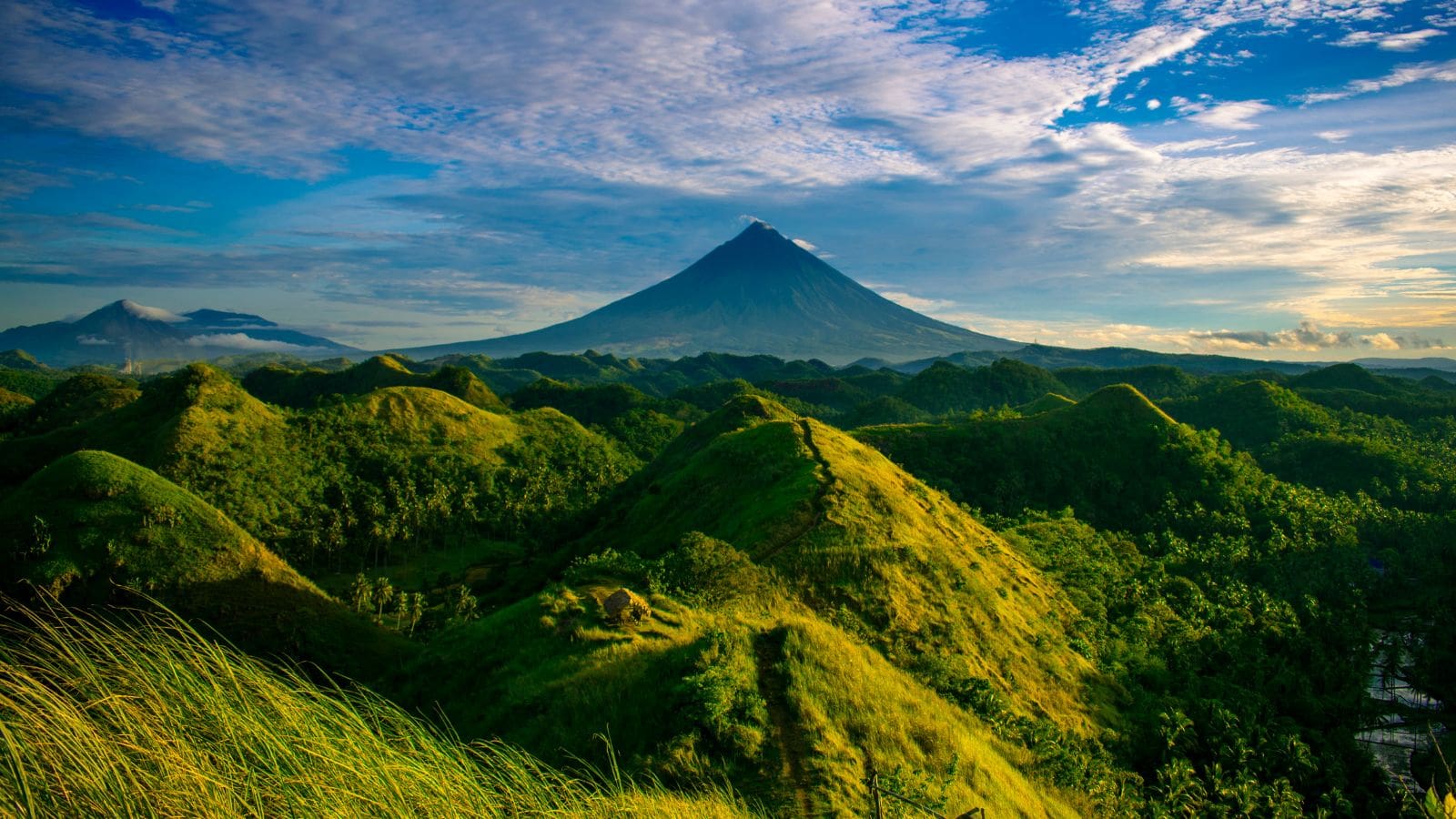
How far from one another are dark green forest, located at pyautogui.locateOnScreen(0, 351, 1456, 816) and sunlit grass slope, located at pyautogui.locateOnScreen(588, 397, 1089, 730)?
0.54 ft

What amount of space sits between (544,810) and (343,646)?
994 inches

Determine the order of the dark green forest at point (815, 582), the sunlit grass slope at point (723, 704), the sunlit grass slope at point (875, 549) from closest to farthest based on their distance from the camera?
the sunlit grass slope at point (723, 704)
the dark green forest at point (815, 582)
the sunlit grass slope at point (875, 549)

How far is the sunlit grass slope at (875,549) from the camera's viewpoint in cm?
2348

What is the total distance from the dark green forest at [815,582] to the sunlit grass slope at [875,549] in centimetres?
16

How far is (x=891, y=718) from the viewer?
51.8 feet

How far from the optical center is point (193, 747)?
375 cm

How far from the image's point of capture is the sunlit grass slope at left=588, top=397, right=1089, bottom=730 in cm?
2348

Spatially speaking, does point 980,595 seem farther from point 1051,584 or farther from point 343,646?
point 343,646

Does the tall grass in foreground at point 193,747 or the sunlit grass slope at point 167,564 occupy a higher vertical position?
the tall grass in foreground at point 193,747

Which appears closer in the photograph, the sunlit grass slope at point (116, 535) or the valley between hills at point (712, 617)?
the valley between hills at point (712, 617)

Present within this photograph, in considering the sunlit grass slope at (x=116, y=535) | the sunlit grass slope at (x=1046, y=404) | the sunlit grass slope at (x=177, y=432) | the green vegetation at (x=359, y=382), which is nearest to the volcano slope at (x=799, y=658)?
the sunlit grass slope at (x=116, y=535)

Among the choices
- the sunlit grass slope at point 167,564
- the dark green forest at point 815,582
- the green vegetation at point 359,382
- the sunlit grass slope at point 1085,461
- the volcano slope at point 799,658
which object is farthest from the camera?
the green vegetation at point 359,382

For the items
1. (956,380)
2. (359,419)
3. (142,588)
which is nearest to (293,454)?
(359,419)

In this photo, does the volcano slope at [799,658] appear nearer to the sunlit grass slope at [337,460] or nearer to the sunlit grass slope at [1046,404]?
the sunlit grass slope at [337,460]
